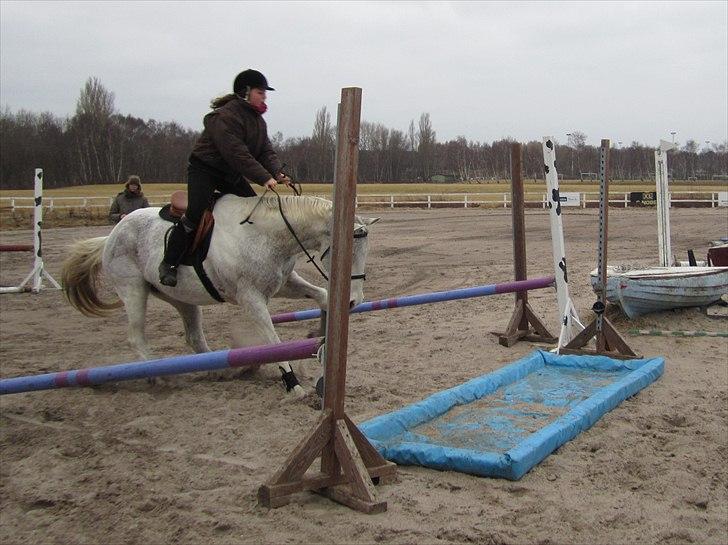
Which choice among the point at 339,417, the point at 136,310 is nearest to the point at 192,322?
the point at 136,310

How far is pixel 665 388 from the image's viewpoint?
20.2 ft

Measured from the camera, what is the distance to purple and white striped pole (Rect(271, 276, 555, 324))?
23.2 feet

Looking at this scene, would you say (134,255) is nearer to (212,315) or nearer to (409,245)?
(212,315)

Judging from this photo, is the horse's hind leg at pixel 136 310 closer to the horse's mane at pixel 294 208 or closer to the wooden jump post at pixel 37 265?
the horse's mane at pixel 294 208

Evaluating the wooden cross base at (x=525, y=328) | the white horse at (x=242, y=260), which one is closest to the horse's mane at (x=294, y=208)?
the white horse at (x=242, y=260)

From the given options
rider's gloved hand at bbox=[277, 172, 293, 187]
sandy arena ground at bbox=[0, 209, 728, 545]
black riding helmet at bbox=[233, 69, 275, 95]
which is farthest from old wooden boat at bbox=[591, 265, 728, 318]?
black riding helmet at bbox=[233, 69, 275, 95]

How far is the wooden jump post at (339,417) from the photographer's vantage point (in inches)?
148

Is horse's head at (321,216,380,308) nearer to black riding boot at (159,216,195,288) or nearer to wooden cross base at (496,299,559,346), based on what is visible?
black riding boot at (159,216,195,288)

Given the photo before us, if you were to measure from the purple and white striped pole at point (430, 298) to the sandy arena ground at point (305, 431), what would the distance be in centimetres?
54

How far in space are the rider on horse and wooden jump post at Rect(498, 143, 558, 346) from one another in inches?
121

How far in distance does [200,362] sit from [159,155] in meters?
70.2

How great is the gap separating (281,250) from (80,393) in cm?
207

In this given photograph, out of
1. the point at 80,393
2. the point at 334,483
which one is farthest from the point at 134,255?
the point at 334,483

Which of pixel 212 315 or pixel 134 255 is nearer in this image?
pixel 134 255
